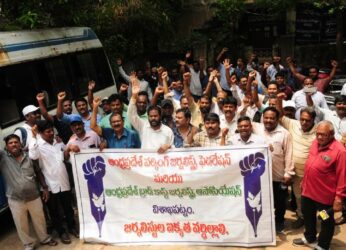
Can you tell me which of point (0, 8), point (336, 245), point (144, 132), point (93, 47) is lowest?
point (336, 245)

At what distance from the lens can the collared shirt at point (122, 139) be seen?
5.80 m

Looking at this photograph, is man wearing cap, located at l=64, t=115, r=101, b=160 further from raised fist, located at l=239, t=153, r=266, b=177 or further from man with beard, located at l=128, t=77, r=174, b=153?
raised fist, located at l=239, t=153, r=266, b=177

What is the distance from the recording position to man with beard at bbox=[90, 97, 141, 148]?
571cm

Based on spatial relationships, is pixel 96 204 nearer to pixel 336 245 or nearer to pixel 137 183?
pixel 137 183

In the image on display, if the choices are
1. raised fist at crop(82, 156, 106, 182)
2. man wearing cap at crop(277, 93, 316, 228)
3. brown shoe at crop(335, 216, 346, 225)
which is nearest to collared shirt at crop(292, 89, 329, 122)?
man wearing cap at crop(277, 93, 316, 228)

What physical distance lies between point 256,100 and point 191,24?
37.6 ft

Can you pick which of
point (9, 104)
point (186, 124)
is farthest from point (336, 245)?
point (9, 104)

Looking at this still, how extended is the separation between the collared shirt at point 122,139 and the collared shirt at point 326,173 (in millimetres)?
2248

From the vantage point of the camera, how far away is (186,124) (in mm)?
5781

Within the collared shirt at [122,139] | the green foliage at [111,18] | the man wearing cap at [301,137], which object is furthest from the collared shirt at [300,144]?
the green foliage at [111,18]

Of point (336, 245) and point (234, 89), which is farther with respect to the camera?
point (234, 89)

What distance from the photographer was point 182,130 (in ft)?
19.1

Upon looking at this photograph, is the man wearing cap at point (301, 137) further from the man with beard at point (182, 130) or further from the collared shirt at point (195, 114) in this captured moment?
the collared shirt at point (195, 114)

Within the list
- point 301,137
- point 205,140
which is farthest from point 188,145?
point 301,137
